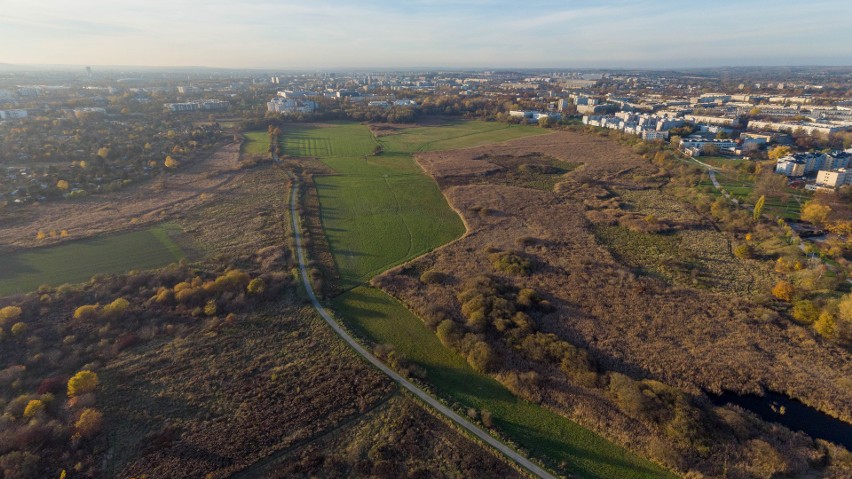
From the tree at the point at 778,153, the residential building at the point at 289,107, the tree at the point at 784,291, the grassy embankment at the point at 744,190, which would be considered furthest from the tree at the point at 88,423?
the residential building at the point at 289,107

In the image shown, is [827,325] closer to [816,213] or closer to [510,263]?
[510,263]

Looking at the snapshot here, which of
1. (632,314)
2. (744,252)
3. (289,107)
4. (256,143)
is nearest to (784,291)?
(744,252)

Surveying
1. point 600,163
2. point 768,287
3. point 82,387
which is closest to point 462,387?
point 82,387

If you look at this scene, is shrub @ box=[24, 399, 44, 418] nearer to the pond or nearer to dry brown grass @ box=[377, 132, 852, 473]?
dry brown grass @ box=[377, 132, 852, 473]

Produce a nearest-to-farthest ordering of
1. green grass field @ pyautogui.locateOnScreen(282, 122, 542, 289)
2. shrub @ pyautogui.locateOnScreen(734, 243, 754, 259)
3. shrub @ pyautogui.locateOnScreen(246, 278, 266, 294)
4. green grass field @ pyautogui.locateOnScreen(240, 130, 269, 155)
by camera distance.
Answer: shrub @ pyautogui.locateOnScreen(246, 278, 266, 294)
shrub @ pyautogui.locateOnScreen(734, 243, 754, 259)
green grass field @ pyautogui.locateOnScreen(282, 122, 542, 289)
green grass field @ pyautogui.locateOnScreen(240, 130, 269, 155)

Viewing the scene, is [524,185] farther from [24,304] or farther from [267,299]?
[24,304]

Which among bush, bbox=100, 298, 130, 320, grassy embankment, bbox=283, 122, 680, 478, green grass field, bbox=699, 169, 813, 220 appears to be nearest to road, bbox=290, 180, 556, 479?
grassy embankment, bbox=283, 122, 680, 478
